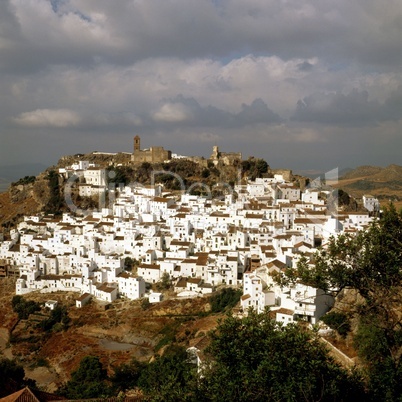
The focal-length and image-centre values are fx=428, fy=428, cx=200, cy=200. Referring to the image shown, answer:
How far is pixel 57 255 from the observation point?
31984mm

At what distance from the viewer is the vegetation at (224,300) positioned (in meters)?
23.2

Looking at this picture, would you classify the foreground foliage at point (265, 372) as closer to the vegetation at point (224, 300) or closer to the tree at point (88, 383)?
the tree at point (88, 383)

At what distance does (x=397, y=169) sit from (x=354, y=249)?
7709 centimetres

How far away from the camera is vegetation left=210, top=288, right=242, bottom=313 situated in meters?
23.2

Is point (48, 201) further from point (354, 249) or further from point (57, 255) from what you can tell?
point (354, 249)

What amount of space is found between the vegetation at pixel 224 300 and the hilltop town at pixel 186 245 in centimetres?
65

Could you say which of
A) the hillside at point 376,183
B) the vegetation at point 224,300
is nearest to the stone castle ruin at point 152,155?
the hillside at point 376,183

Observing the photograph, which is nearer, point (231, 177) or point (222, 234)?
point (222, 234)

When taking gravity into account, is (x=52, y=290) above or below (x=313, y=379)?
below

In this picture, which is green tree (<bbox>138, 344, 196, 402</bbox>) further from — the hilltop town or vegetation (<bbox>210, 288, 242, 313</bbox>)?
the hilltop town

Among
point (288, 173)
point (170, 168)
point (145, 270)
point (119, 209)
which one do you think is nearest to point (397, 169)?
point (288, 173)

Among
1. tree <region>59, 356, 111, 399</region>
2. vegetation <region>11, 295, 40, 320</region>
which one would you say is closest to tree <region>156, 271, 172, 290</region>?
vegetation <region>11, 295, 40, 320</region>

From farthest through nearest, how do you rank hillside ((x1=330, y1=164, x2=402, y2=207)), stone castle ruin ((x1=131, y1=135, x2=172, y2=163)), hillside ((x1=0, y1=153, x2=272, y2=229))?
hillside ((x1=330, y1=164, x2=402, y2=207))
stone castle ruin ((x1=131, y1=135, x2=172, y2=163))
hillside ((x1=0, y1=153, x2=272, y2=229))

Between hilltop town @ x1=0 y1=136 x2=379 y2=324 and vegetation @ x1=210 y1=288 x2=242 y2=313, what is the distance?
647 millimetres
